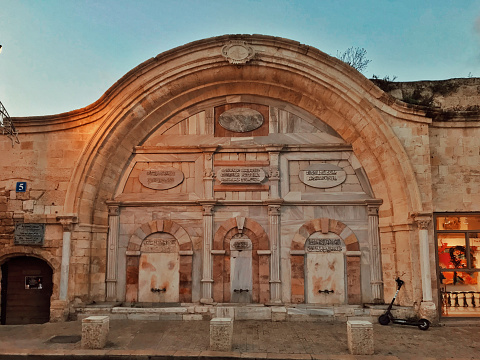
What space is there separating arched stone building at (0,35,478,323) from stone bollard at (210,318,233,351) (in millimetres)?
2847

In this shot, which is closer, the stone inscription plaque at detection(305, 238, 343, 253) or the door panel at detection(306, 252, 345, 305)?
the door panel at detection(306, 252, 345, 305)

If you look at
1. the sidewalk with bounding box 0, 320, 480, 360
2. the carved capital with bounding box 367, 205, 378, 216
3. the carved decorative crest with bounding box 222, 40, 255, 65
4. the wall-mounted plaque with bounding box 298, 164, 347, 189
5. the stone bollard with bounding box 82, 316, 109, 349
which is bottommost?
the sidewalk with bounding box 0, 320, 480, 360

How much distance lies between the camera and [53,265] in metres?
10.5

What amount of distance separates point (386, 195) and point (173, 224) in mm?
6023

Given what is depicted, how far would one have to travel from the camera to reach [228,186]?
1140 centimetres

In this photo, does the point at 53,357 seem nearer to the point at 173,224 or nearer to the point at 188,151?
the point at 173,224

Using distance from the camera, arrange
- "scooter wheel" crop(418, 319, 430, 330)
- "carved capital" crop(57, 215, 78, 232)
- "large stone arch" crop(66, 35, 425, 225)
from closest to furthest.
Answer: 1. "scooter wheel" crop(418, 319, 430, 330)
2. "carved capital" crop(57, 215, 78, 232)
3. "large stone arch" crop(66, 35, 425, 225)

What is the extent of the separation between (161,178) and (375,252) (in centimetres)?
641

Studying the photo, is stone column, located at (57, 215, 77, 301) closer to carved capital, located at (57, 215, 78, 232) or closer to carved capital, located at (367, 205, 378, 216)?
carved capital, located at (57, 215, 78, 232)

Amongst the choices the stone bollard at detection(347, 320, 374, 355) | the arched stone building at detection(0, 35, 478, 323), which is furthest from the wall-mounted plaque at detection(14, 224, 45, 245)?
the stone bollard at detection(347, 320, 374, 355)

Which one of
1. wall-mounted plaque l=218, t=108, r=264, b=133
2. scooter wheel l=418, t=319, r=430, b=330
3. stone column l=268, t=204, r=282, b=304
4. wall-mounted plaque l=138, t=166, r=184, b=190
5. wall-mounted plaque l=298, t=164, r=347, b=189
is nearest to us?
scooter wheel l=418, t=319, r=430, b=330

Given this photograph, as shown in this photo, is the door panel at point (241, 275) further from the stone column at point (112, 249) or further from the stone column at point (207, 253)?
the stone column at point (112, 249)

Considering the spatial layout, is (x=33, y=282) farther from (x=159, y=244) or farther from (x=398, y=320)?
(x=398, y=320)

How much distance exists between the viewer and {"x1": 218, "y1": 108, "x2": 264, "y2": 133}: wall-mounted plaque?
11742 millimetres
